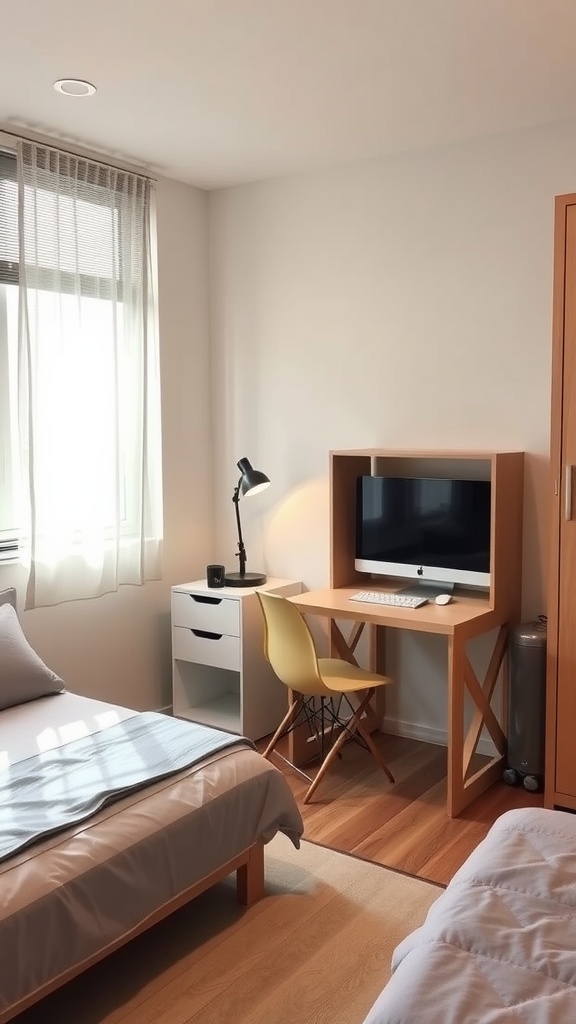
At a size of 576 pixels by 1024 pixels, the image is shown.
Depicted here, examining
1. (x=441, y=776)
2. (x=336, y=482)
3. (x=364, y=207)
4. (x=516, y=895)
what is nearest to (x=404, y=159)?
(x=364, y=207)

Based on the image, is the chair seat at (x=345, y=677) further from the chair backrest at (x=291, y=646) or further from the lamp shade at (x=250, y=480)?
the lamp shade at (x=250, y=480)

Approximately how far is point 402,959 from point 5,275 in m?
2.89

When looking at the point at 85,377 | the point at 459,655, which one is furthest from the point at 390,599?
the point at 85,377

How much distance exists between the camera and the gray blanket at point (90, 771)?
6.98ft

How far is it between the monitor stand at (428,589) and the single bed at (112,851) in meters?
1.20

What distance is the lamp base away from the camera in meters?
4.00

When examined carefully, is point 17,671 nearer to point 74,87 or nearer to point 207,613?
point 207,613

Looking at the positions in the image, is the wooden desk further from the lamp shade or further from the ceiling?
the ceiling

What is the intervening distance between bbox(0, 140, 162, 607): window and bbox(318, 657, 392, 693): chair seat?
3.22 feet

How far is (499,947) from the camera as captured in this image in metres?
1.45

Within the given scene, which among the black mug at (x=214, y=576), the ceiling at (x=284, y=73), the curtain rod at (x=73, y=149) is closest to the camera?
the ceiling at (x=284, y=73)

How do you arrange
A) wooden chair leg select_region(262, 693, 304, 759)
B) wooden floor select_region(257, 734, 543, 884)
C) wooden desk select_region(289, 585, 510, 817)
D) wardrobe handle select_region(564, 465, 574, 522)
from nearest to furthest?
wooden floor select_region(257, 734, 543, 884) → wardrobe handle select_region(564, 465, 574, 522) → wooden desk select_region(289, 585, 510, 817) → wooden chair leg select_region(262, 693, 304, 759)

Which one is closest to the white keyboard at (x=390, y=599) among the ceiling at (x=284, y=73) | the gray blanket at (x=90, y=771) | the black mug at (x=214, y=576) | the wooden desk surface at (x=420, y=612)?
the wooden desk surface at (x=420, y=612)

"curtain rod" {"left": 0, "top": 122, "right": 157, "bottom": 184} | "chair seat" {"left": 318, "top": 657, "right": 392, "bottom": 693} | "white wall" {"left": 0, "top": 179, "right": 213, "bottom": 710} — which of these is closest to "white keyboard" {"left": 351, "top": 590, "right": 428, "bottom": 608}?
"chair seat" {"left": 318, "top": 657, "right": 392, "bottom": 693}
